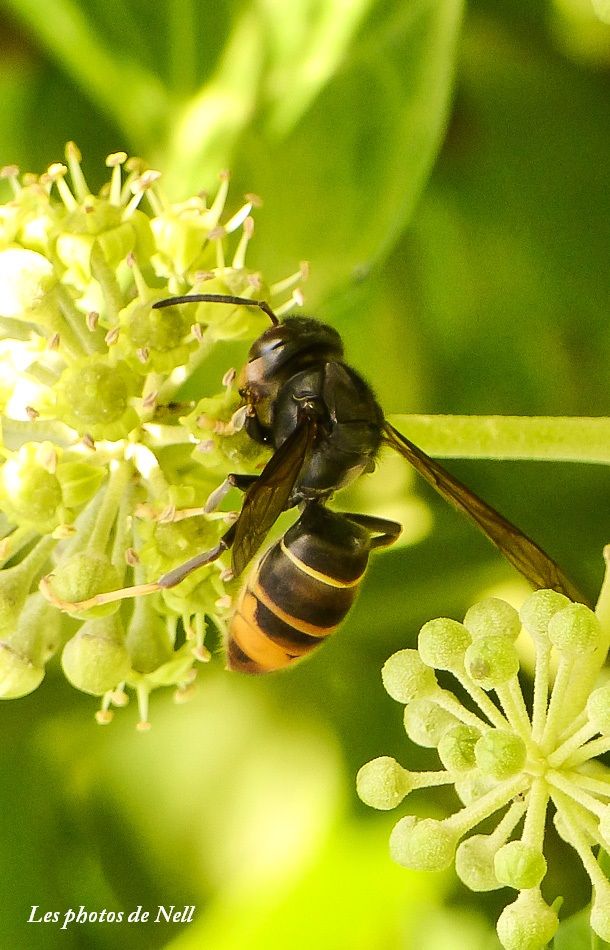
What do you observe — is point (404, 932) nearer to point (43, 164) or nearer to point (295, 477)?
point (295, 477)

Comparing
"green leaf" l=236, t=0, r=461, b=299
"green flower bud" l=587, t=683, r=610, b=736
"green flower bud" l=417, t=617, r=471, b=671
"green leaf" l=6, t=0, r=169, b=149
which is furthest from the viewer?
"green leaf" l=6, t=0, r=169, b=149

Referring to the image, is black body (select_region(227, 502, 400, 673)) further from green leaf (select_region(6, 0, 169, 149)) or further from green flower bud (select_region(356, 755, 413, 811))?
green leaf (select_region(6, 0, 169, 149))

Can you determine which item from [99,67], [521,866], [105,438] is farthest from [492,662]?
[99,67]

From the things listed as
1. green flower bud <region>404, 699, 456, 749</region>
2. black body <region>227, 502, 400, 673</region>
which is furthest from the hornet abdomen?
green flower bud <region>404, 699, 456, 749</region>

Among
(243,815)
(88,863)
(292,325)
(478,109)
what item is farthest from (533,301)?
(88,863)

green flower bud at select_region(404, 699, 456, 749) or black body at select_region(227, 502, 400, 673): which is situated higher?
black body at select_region(227, 502, 400, 673)

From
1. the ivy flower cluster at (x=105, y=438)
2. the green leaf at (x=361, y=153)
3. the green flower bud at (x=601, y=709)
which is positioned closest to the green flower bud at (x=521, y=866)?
the green flower bud at (x=601, y=709)

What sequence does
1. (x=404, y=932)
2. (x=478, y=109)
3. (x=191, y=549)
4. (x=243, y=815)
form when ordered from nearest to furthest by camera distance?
(x=191, y=549), (x=404, y=932), (x=243, y=815), (x=478, y=109)

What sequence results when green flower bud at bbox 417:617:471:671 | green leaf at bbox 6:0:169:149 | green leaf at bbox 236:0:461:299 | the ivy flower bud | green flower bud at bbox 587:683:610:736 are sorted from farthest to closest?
1. green leaf at bbox 6:0:169:149
2. green leaf at bbox 236:0:461:299
3. the ivy flower bud
4. green flower bud at bbox 417:617:471:671
5. green flower bud at bbox 587:683:610:736
